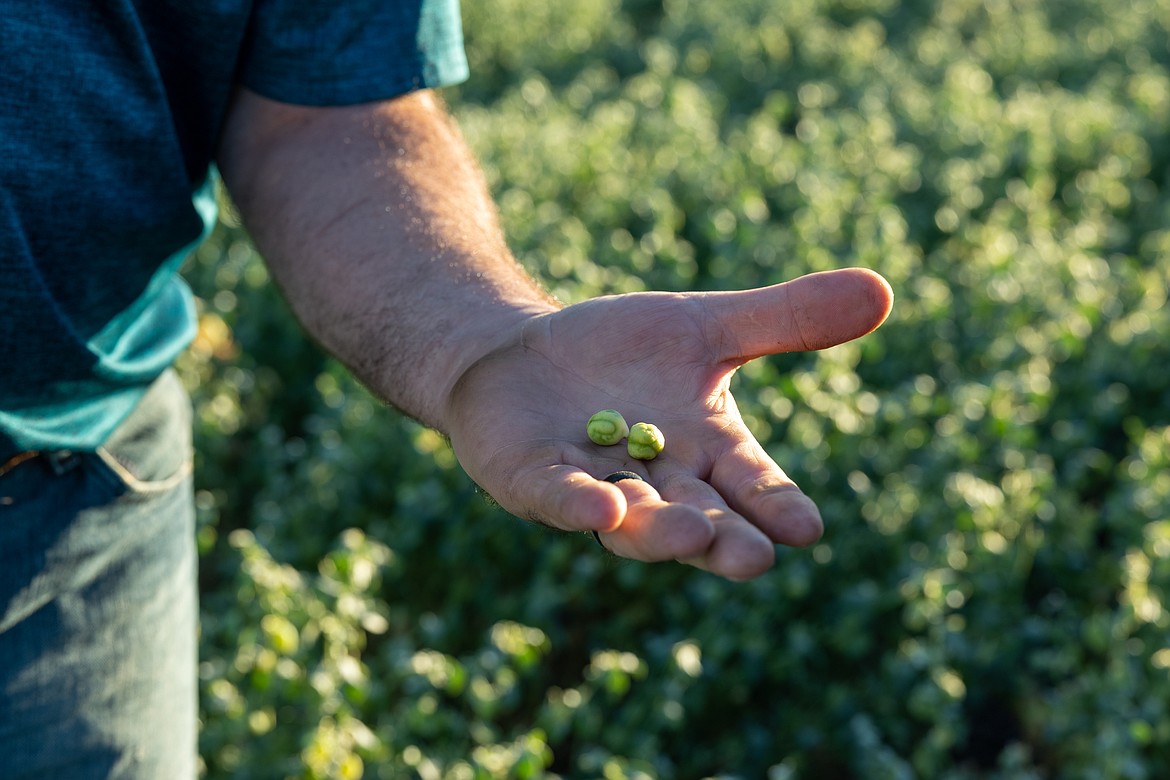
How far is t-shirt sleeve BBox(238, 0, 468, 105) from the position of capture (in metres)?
1.93

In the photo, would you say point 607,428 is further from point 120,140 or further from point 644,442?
point 120,140

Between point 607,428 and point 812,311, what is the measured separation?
0.32 m

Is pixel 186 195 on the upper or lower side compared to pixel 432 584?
upper

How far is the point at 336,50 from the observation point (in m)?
1.95

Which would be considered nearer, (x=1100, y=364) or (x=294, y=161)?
(x=294, y=161)

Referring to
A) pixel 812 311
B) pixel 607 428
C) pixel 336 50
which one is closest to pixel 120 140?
pixel 336 50

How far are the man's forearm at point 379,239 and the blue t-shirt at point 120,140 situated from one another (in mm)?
53

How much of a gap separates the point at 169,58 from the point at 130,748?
1.13 m

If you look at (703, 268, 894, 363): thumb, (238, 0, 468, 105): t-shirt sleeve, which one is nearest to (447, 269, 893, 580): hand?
(703, 268, 894, 363): thumb

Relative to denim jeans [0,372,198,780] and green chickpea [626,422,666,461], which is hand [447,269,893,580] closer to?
green chickpea [626,422,666,461]

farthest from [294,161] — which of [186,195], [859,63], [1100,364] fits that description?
[859,63]

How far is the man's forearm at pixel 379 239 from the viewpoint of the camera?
187 centimetres

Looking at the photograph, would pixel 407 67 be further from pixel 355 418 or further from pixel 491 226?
pixel 355 418

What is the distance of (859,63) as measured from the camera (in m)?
7.35
